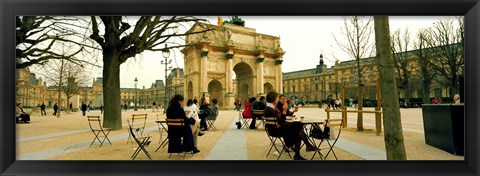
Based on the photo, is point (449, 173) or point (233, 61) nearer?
point (449, 173)

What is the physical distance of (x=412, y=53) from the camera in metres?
27.9

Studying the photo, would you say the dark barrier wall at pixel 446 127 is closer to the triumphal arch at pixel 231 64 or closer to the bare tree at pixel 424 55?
the bare tree at pixel 424 55

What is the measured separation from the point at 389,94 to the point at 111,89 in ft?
33.6

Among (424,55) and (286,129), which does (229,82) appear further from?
(286,129)

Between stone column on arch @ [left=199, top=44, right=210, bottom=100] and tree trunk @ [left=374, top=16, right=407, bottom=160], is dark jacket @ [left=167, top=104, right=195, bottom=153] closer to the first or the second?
tree trunk @ [left=374, top=16, right=407, bottom=160]

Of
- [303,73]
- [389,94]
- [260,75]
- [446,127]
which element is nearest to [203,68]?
[260,75]

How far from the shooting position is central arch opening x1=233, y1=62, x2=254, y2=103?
48219 mm

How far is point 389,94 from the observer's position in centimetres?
452

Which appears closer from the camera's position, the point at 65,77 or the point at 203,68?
the point at 65,77
